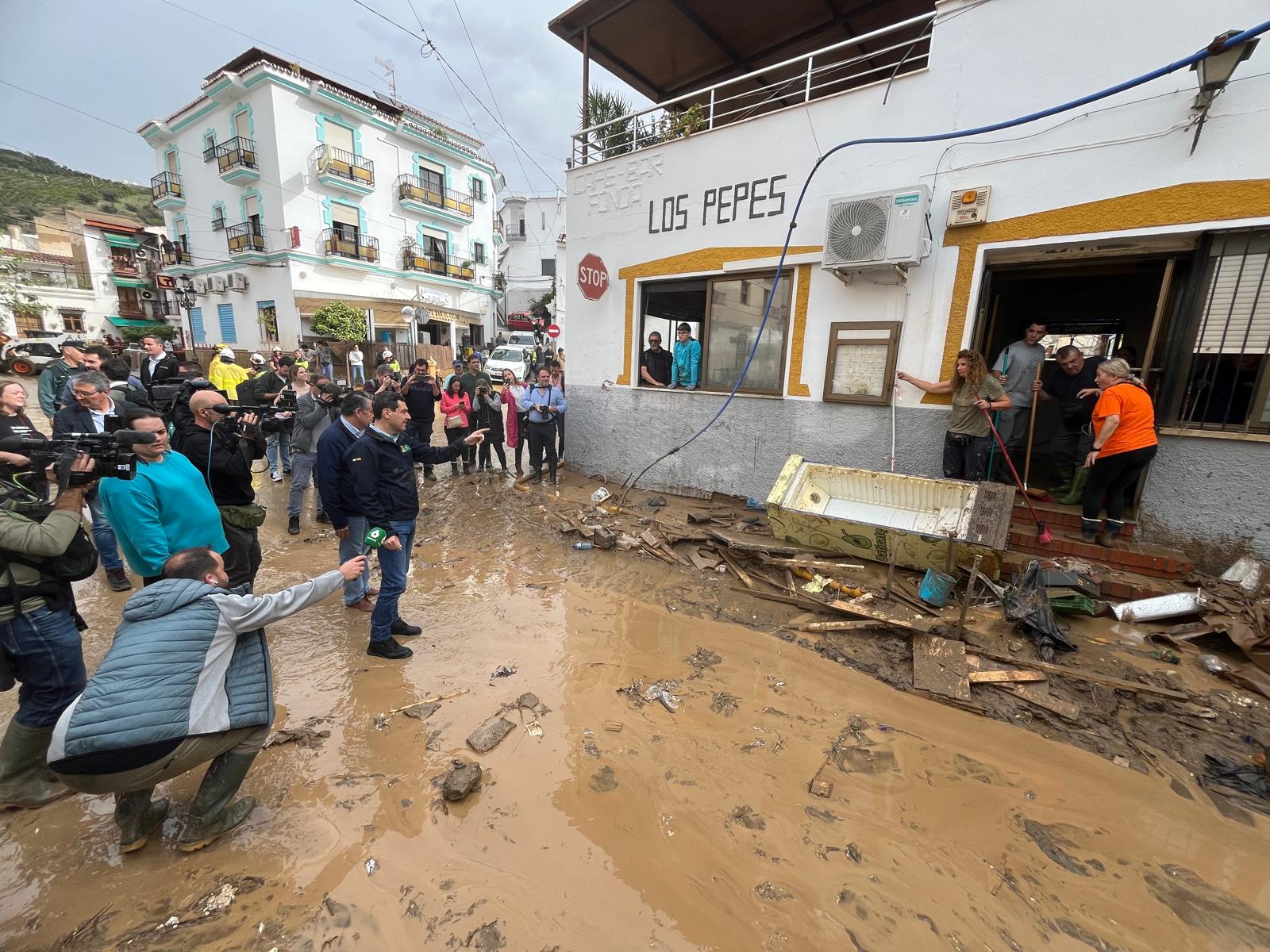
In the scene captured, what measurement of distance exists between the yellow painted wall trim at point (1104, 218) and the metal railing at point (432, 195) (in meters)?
31.6

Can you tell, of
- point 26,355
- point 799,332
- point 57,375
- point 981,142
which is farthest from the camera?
point 26,355

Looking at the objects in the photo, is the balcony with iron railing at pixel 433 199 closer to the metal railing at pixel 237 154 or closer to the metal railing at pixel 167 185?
the metal railing at pixel 237 154

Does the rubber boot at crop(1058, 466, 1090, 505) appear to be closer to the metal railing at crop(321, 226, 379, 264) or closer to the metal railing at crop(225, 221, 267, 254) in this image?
the metal railing at crop(321, 226, 379, 264)

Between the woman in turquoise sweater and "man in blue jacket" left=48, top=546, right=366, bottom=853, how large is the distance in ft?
3.26

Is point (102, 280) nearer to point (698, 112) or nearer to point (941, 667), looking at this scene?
point (698, 112)

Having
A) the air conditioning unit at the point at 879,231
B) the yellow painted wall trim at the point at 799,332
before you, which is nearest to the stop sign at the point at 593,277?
the yellow painted wall trim at the point at 799,332

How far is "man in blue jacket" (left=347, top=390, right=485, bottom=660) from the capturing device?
3977mm

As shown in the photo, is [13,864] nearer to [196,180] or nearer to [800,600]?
[800,600]

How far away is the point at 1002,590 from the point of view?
184 inches

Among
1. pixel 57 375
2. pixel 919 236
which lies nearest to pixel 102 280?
pixel 57 375

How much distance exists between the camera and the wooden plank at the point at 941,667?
372 cm

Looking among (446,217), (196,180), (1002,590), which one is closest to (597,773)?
(1002,590)

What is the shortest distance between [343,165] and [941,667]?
32516 millimetres

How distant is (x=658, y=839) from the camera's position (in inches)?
103
